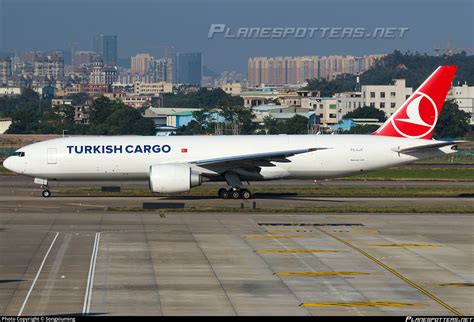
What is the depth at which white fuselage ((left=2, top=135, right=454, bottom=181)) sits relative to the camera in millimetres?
53406

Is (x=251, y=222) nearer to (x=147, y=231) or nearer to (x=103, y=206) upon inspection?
(x=147, y=231)

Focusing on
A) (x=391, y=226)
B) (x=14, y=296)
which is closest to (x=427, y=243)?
(x=391, y=226)

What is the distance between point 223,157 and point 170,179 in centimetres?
408

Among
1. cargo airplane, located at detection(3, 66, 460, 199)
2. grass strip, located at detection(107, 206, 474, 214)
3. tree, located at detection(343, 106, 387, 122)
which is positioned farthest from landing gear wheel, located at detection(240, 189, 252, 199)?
A: tree, located at detection(343, 106, 387, 122)

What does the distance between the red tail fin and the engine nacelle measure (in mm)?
12480

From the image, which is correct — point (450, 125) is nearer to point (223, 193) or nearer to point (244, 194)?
point (244, 194)

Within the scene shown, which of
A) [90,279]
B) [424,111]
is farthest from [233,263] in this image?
[424,111]

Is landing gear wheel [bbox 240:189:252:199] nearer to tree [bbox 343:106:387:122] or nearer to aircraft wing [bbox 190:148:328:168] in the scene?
aircraft wing [bbox 190:148:328:168]

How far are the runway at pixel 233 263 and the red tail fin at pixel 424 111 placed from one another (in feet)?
34.8

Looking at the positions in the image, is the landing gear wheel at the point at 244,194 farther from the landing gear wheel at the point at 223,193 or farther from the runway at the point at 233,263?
the runway at the point at 233,263

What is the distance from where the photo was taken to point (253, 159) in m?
52.2

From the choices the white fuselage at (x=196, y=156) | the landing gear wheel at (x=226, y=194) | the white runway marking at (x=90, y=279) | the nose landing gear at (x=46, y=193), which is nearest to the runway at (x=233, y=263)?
the white runway marking at (x=90, y=279)

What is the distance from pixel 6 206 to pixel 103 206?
4.95 meters

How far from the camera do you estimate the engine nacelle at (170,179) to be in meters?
50.7
